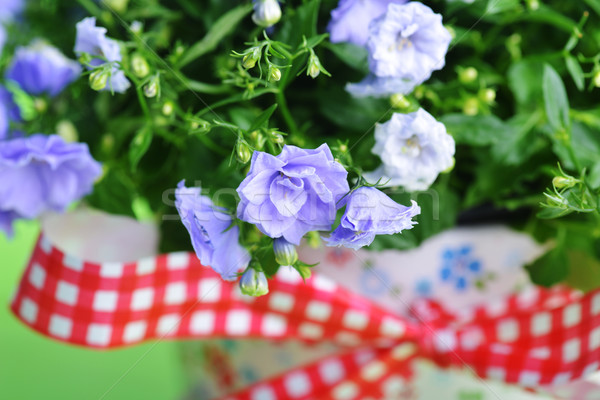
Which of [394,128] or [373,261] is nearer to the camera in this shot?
[394,128]

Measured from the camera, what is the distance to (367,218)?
0.85ft

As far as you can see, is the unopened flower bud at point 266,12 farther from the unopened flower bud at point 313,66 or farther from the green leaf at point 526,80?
the green leaf at point 526,80

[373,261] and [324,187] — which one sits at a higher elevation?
[324,187]

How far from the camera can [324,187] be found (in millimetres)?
262

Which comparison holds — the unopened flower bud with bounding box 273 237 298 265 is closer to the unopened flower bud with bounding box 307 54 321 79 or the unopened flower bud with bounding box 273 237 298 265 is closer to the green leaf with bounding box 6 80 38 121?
the unopened flower bud with bounding box 307 54 321 79

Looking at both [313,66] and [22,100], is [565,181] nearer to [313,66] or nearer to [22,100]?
[313,66]

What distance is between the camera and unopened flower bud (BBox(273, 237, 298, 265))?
0.27m

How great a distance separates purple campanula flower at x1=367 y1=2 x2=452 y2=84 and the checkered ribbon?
6.6 inches

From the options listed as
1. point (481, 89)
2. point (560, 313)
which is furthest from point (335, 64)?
point (560, 313)

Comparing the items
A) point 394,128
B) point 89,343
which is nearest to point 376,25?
point 394,128

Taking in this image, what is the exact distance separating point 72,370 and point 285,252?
615 mm

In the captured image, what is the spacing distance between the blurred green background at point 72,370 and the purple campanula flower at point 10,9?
263 mm

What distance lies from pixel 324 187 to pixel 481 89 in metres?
0.19

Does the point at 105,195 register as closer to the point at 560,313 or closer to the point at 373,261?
the point at 373,261
